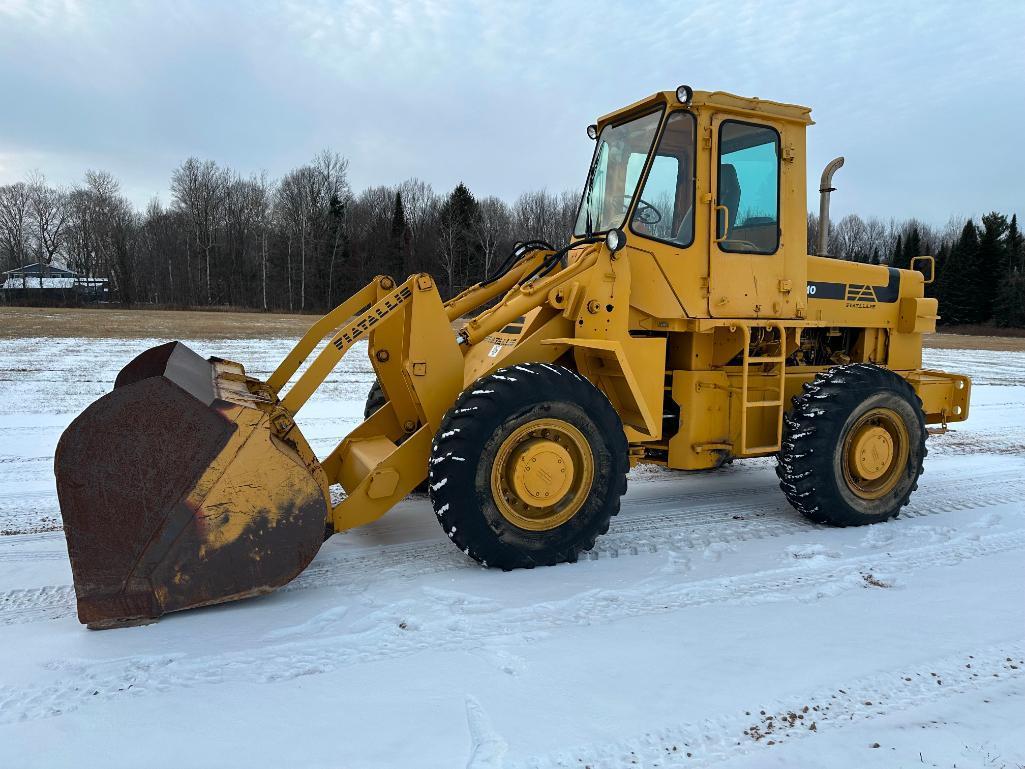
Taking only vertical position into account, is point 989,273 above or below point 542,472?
above

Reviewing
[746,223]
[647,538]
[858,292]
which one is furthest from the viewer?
[858,292]

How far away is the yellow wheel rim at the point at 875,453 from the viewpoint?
540 cm

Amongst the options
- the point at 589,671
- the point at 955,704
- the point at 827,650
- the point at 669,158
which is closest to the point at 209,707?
the point at 589,671

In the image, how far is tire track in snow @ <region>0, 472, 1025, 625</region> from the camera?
12.8 feet

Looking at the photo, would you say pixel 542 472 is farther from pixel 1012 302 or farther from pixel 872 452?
pixel 1012 302

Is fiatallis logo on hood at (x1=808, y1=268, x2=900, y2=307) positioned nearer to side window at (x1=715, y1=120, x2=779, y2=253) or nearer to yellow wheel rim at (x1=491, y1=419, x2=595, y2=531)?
side window at (x1=715, y1=120, x2=779, y2=253)

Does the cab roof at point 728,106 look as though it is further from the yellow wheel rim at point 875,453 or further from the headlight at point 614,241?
the yellow wheel rim at point 875,453

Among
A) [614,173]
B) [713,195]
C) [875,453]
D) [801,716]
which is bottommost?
[801,716]

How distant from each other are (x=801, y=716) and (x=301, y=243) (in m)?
59.0

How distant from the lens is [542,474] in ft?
14.2

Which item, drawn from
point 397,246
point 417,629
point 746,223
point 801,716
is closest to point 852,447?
point 746,223

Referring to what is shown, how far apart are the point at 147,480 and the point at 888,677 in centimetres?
360

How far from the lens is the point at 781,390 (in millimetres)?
5480

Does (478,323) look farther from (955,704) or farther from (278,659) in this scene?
(955,704)
